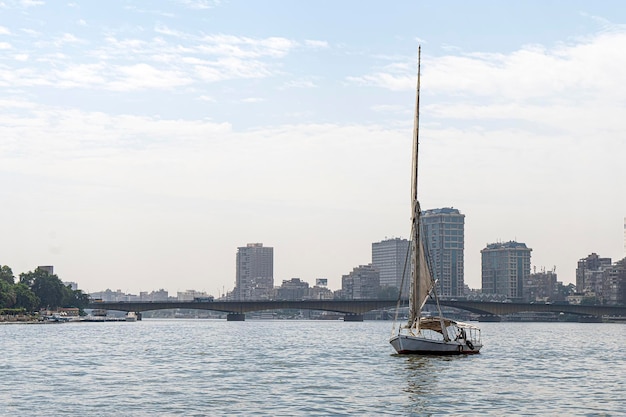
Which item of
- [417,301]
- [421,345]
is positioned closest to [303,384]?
[421,345]

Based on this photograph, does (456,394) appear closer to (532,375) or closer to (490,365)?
(532,375)

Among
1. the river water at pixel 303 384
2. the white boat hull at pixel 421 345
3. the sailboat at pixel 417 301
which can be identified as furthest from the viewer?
the sailboat at pixel 417 301

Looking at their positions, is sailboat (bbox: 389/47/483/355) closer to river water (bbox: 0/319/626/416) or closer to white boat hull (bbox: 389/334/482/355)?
white boat hull (bbox: 389/334/482/355)

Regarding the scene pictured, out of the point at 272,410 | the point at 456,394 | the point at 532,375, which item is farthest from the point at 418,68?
the point at 272,410

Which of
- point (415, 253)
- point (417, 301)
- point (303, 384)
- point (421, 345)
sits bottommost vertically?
point (303, 384)

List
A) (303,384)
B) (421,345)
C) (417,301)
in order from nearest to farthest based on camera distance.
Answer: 1. (303,384)
2. (421,345)
3. (417,301)

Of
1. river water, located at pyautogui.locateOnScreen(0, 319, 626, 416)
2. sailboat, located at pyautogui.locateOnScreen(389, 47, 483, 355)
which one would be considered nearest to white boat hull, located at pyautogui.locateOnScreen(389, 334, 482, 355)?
sailboat, located at pyautogui.locateOnScreen(389, 47, 483, 355)

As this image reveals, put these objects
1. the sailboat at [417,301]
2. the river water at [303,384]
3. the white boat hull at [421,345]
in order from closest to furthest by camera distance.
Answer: the river water at [303,384]
the white boat hull at [421,345]
the sailboat at [417,301]

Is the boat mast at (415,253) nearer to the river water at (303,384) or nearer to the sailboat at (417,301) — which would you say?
the sailboat at (417,301)

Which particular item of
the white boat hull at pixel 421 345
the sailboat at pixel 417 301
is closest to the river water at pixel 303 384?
the white boat hull at pixel 421 345

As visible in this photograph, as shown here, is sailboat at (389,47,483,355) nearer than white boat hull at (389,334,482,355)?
No

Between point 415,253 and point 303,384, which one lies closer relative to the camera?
point 303,384

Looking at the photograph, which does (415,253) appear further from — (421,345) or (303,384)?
(303,384)

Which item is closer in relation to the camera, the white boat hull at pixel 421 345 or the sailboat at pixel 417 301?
the white boat hull at pixel 421 345
